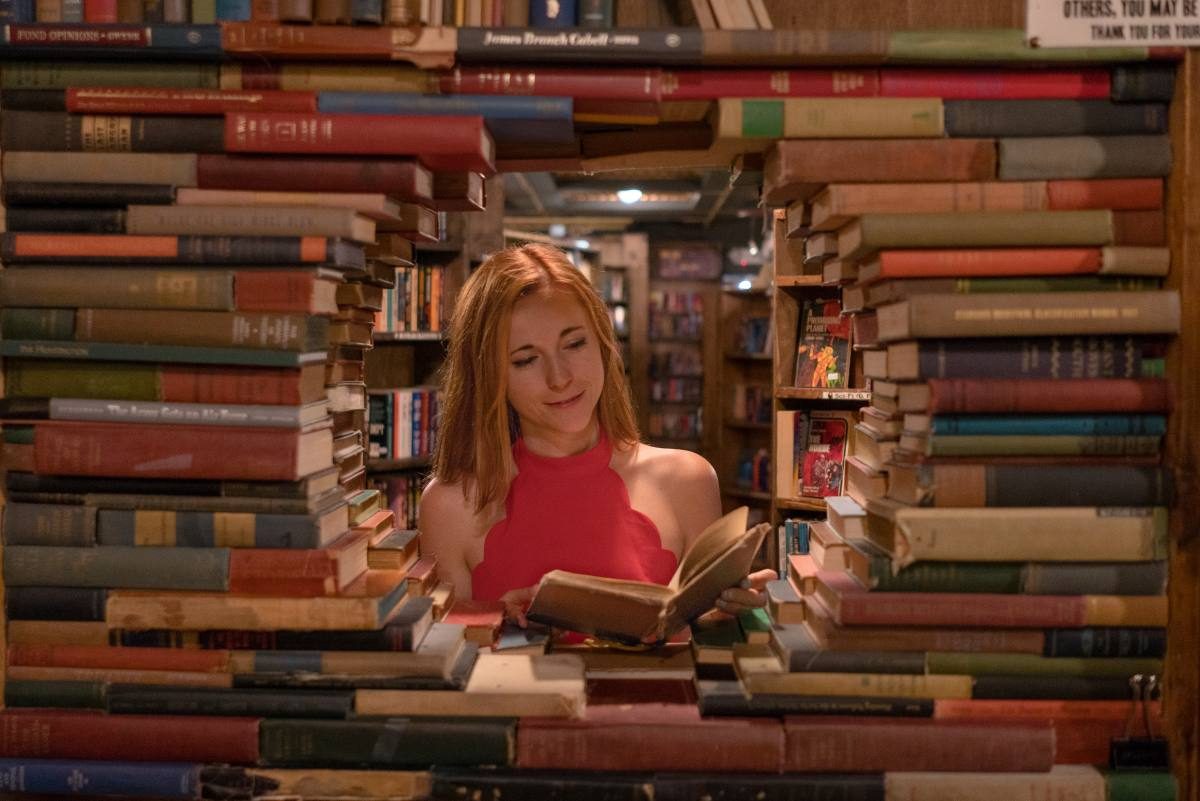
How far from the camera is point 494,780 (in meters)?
1.12

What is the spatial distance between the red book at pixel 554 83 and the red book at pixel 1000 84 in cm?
31

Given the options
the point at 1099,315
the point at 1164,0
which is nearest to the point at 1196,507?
the point at 1099,315

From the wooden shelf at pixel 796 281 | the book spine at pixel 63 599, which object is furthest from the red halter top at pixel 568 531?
the wooden shelf at pixel 796 281

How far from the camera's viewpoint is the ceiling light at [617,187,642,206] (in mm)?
7805

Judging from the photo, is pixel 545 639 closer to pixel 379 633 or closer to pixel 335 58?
pixel 379 633

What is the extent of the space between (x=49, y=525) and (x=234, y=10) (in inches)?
27.2

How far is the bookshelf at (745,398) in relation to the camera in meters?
7.02

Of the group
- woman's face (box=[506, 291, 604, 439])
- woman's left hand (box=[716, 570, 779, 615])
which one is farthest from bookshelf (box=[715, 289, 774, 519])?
woman's left hand (box=[716, 570, 779, 615])

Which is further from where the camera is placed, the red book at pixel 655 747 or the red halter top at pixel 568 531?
the red halter top at pixel 568 531

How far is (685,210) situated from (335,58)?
815 cm

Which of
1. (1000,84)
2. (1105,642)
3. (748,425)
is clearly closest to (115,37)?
(1000,84)

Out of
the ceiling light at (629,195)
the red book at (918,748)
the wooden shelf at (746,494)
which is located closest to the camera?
the red book at (918,748)

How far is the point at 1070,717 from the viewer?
1.15 m

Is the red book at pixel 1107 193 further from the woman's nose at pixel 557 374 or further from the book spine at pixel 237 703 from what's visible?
the book spine at pixel 237 703
